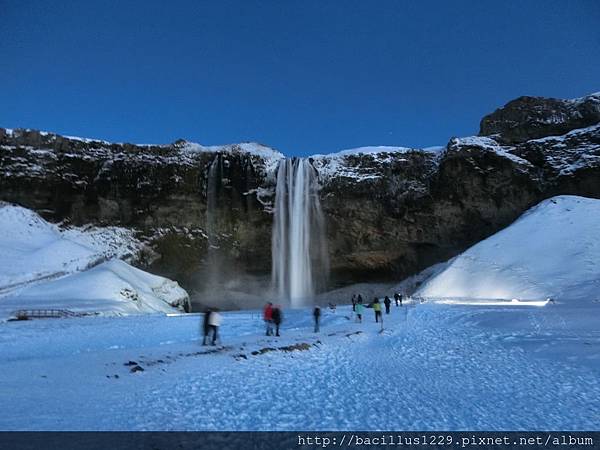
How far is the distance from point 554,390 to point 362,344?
286 inches

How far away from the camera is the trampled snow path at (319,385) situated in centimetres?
581

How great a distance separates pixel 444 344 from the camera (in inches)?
532

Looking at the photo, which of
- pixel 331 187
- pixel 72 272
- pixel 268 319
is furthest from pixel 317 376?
pixel 331 187

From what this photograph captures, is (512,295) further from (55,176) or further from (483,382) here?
(55,176)

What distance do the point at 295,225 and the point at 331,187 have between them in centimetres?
652

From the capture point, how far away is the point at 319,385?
8.18 meters

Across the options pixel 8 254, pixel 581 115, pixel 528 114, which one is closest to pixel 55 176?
pixel 8 254

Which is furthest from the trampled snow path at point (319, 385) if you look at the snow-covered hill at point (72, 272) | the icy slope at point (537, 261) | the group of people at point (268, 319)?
the icy slope at point (537, 261)

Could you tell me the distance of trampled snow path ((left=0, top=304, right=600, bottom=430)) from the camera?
5812 mm

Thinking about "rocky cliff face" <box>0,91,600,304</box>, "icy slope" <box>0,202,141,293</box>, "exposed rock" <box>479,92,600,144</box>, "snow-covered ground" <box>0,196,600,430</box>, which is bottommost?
"snow-covered ground" <box>0,196,600,430</box>

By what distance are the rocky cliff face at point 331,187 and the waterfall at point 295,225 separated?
1374mm

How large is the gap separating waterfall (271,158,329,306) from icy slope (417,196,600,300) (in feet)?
56.7

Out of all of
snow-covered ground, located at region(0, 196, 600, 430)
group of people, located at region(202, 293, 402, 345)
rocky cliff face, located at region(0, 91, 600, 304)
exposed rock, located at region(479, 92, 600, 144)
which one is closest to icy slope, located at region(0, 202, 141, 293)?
rocky cliff face, located at region(0, 91, 600, 304)

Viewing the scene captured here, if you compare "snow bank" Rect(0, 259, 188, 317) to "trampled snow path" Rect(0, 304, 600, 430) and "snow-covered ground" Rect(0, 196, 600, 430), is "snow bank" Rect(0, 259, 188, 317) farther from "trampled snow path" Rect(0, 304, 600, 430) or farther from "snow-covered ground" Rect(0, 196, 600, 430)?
"trampled snow path" Rect(0, 304, 600, 430)
